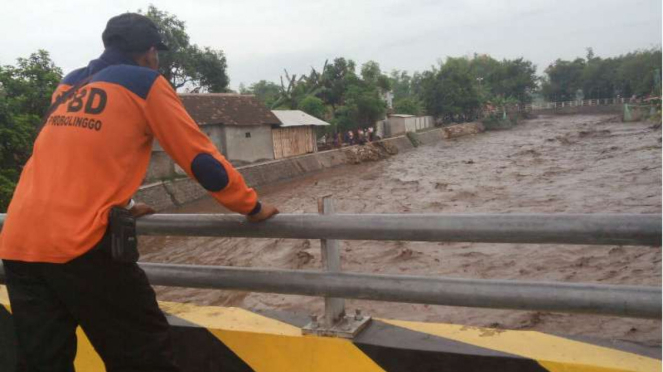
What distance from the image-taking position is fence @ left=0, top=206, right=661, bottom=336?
1.45m

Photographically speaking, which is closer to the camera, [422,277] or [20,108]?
[422,277]

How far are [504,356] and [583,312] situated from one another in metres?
0.28

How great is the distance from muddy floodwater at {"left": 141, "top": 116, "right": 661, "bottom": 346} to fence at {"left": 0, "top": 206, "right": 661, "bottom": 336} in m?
0.53

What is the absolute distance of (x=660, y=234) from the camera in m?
1.36

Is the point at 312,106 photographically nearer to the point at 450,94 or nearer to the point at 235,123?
the point at 235,123

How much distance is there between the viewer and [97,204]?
157 centimetres

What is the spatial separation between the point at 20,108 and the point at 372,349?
43.9 ft

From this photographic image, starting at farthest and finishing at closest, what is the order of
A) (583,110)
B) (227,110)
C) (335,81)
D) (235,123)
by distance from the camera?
(583,110) → (335,81) → (227,110) → (235,123)

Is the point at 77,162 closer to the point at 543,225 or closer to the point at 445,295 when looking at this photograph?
the point at 445,295

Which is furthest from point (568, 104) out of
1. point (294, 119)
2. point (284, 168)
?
point (284, 168)

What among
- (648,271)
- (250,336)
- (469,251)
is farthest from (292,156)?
(250,336)

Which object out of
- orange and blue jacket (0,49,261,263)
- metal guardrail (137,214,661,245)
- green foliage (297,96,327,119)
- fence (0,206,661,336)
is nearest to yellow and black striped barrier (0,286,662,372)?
fence (0,206,661,336)

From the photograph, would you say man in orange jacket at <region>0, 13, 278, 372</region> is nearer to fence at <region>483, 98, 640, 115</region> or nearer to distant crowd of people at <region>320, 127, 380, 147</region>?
distant crowd of people at <region>320, 127, 380, 147</region>

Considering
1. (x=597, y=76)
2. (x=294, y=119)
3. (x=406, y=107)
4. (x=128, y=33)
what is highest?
(x=597, y=76)
